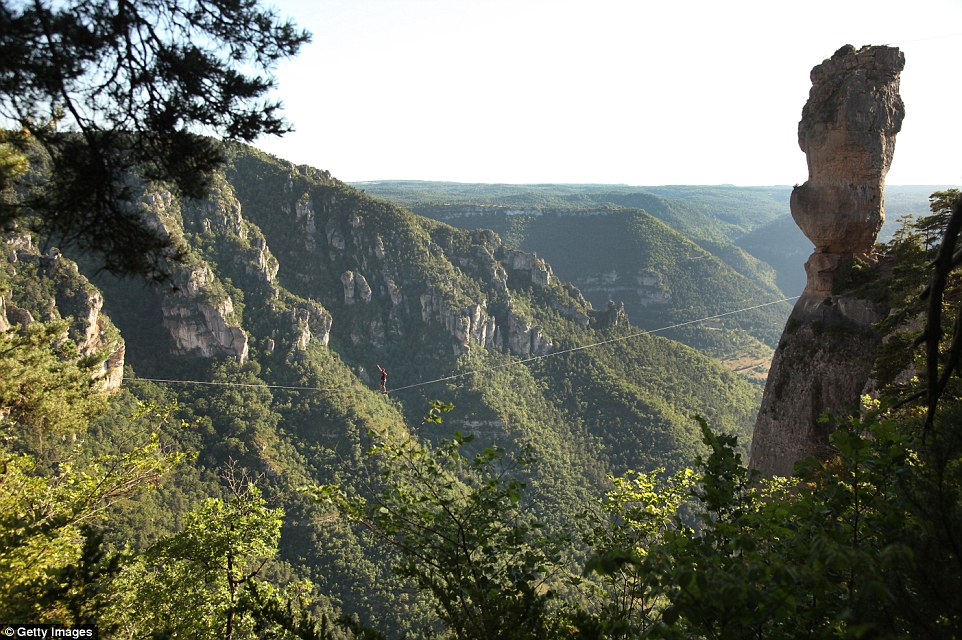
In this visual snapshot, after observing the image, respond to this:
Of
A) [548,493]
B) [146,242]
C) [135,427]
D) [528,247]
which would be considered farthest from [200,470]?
[528,247]

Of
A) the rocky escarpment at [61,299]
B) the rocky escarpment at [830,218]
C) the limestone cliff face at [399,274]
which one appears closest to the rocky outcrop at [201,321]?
the rocky escarpment at [61,299]

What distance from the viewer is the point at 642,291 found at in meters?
133

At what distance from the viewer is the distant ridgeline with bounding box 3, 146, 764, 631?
51.5m

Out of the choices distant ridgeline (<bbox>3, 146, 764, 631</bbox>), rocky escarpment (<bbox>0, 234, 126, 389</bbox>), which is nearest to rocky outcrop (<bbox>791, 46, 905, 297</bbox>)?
distant ridgeline (<bbox>3, 146, 764, 631</bbox>)

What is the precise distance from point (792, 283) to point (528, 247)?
3634 inches

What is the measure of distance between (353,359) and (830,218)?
77050 mm

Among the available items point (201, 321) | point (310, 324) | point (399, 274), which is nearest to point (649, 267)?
point (399, 274)

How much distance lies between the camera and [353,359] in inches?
3433

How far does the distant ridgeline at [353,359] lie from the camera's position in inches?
2026

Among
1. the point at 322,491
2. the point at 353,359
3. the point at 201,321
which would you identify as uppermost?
the point at 322,491

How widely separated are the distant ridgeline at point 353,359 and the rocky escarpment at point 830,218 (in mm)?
25556

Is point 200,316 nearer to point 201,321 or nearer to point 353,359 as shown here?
point 201,321

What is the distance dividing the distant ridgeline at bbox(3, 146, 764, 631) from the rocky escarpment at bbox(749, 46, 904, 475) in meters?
25.6

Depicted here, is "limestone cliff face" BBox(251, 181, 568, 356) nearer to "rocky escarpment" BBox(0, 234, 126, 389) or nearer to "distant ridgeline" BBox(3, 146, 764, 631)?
"distant ridgeline" BBox(3, 146, 764, 631)
